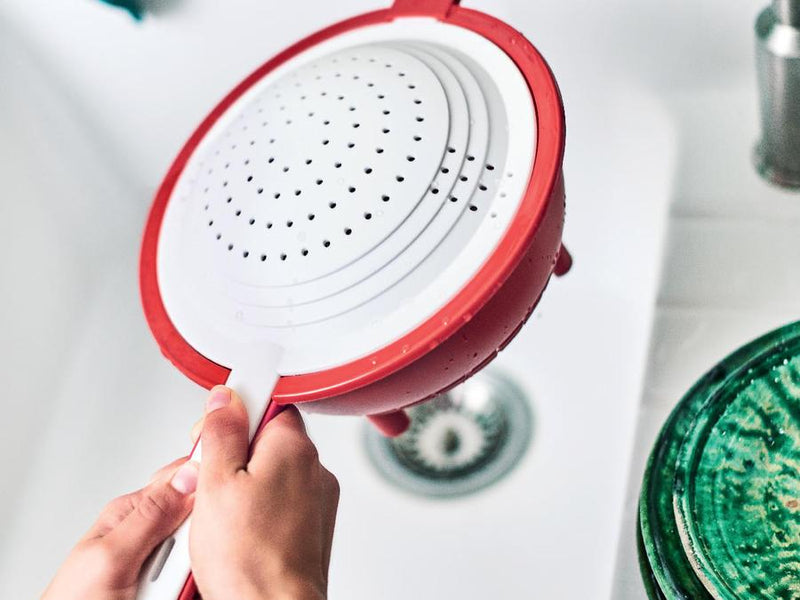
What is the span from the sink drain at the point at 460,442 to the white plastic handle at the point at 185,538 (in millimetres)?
307

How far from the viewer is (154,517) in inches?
15.4

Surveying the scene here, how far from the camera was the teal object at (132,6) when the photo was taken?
0.65 meters

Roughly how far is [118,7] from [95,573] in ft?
1.45

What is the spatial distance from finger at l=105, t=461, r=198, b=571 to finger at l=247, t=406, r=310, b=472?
31 millimetres

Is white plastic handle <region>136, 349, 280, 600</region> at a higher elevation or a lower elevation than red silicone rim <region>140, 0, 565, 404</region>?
lower

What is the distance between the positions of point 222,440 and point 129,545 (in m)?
0.06

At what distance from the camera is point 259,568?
1.22 feet

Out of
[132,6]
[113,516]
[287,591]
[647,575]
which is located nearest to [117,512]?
[113,516]

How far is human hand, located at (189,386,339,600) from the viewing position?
0.37m

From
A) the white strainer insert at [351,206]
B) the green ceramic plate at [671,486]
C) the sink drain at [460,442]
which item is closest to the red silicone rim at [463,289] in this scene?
the white strainer insert at [351,206]

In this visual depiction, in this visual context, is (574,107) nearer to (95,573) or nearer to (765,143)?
(765,143)

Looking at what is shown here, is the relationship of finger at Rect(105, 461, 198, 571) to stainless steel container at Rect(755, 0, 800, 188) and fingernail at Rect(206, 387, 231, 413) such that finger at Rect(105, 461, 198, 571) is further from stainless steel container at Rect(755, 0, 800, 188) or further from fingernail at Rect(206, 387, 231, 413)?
stainless steel container at Rect(755, 0, 800, 188)

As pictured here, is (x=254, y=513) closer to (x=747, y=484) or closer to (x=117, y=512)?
(x=117, y=512)

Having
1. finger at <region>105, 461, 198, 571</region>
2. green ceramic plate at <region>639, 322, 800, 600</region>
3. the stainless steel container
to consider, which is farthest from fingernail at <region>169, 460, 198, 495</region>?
the stainless steel container
